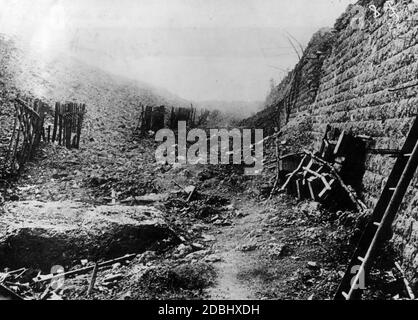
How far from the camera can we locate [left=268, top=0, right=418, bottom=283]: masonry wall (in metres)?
4.59

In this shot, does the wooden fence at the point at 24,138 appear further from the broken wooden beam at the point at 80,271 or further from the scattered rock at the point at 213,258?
the scattered rock at the point at 213,258

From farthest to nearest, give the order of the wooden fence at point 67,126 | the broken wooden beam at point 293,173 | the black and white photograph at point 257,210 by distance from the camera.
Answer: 1. the wooden fence at point 67,126
2. the broken wooden beam at point 293,173
3. the black and white photograph at point 257,210

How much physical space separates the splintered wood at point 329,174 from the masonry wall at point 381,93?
32 centimetres

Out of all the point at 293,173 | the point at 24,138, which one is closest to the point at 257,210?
the point at 293,173

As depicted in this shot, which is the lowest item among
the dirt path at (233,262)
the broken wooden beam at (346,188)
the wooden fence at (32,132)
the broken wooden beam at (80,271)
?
the broken wooden beam at (80,271)

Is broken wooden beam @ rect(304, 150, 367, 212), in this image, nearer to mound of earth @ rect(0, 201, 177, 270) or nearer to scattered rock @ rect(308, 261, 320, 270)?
scattered rock @ rect(308, 261, 320, 270)

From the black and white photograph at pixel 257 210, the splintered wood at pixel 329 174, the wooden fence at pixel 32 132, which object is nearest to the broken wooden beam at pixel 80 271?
the black and white photograph at pixel 257 210

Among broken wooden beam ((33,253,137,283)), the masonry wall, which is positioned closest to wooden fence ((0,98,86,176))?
broken wooden beam ((33,253,137,283))

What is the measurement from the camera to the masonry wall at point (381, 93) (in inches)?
181

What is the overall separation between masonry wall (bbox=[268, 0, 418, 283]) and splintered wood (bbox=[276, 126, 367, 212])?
0.32m

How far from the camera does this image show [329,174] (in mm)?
6770
